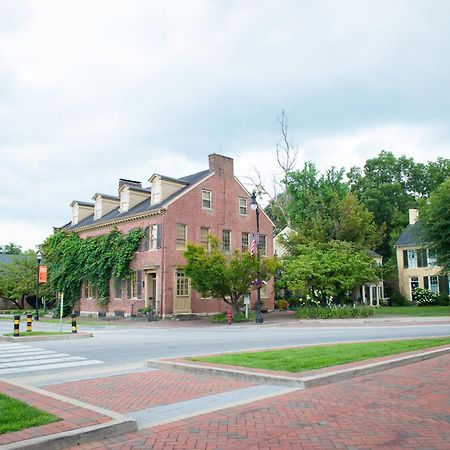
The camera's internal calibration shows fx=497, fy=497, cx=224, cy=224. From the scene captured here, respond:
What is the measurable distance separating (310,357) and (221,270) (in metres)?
19.0

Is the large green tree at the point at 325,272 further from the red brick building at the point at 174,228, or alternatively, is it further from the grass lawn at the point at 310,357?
the grass lawn at the point at 310,357

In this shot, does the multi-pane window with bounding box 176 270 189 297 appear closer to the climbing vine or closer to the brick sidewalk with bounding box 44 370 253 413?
the climbing vine

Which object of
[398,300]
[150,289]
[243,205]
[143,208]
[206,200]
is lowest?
[398,300]

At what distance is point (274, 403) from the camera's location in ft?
23.7

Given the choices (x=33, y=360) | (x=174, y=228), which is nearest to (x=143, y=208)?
(x=174, y=228)

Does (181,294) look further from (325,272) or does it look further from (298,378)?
(298,378)

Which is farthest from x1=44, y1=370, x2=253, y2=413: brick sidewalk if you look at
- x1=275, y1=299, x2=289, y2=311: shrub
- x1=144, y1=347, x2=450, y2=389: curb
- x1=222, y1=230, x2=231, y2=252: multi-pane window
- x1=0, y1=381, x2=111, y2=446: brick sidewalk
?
x1=275, y1=299, x2=289, y2=311: shrub

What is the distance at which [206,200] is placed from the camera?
3778 cm

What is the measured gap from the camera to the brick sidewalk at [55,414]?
5.34 meters

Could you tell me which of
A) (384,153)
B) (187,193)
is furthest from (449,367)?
(384,153)

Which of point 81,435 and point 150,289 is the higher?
point 150,289

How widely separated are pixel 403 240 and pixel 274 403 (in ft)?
162

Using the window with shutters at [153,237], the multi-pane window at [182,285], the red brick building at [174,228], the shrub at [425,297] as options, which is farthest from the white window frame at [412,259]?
the window with shutters at [153,237]

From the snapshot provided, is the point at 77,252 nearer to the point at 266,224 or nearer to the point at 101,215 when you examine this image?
the point at 101,215
